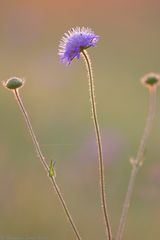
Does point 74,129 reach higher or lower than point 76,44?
higher

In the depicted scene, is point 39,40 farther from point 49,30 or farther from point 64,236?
point 64,236

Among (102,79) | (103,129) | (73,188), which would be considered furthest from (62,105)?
(73,188)

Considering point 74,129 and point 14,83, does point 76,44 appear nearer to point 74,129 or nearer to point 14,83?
point 14,83

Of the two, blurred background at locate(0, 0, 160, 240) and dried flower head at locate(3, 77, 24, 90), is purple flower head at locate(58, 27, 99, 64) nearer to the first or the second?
dried flower head at locate(3, 77, 24, 90)

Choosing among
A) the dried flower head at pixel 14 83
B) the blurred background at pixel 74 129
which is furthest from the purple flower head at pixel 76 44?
the blurred background at pixel 74 129

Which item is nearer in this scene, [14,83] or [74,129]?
[14,83]

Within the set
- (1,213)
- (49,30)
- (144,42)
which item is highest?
(49,30)

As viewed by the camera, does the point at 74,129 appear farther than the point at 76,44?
Yes

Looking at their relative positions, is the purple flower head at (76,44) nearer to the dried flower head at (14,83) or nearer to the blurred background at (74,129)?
the dried flower head at (14,83)

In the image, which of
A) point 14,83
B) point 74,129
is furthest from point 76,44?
point 74,129
